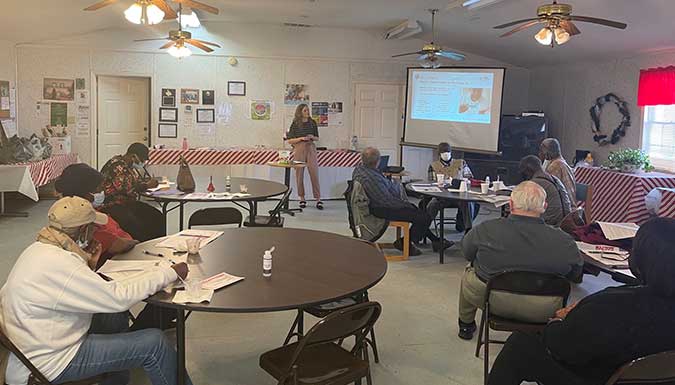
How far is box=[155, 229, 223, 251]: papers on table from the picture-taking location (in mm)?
3172

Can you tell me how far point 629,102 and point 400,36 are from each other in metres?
3.67

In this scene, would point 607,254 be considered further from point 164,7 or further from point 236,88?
point 236,88

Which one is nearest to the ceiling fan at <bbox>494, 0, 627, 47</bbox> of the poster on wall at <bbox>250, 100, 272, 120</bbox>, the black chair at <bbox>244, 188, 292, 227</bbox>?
the black chair at <bbox>244, 188, 292, 227</bbox>

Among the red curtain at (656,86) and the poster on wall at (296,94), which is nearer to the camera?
the red curtain at (656,86)

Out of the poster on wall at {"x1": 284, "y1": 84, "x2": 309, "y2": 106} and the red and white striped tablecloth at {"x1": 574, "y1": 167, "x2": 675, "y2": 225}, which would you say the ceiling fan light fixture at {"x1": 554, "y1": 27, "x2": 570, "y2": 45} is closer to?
the red and white striped tablecloth at {"x1": 574, "y1": 167, "x2": 675, "y2": 225}

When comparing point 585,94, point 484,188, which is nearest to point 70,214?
point 484,188

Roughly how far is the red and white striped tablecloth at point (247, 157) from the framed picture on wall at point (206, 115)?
0.75 meters

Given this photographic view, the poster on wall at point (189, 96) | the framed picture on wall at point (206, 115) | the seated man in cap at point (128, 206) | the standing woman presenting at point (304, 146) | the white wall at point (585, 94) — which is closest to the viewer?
the seated man in cap at point (128, 206)

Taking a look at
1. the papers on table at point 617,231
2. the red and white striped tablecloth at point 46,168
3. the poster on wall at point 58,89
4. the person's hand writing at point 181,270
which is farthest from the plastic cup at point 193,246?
the poster on wall at point 58,89

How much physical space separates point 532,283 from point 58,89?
8560mm

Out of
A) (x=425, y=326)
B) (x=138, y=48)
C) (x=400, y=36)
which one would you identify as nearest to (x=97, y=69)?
(x=138, y=48)

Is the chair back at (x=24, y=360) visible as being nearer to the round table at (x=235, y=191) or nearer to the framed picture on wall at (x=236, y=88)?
the round table at (x=235, y=191)

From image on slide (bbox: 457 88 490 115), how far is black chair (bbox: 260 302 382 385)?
6944mm

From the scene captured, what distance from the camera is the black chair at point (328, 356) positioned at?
2229 millimetres
